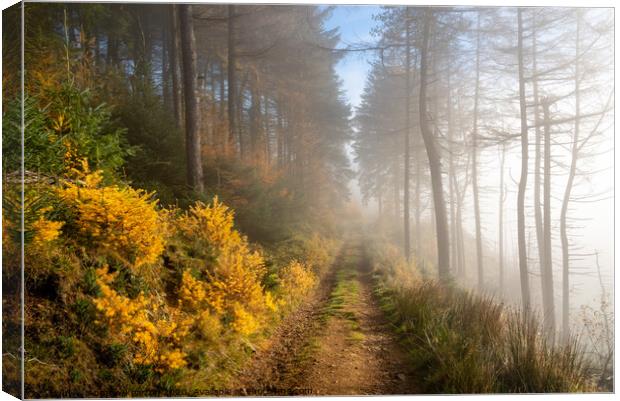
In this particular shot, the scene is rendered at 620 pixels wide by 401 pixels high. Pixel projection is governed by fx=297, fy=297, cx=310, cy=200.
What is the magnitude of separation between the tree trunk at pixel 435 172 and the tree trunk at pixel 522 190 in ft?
3.52

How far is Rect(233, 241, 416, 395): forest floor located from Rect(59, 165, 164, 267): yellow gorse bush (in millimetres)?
2059

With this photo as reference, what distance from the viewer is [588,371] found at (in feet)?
12.9

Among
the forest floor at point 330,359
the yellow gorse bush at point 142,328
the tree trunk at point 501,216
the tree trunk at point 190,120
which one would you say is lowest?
the forest floor at point 330,359

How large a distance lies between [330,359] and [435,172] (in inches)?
135

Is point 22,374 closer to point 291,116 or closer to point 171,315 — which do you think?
point 171,315

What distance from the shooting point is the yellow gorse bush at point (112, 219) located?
136 inches

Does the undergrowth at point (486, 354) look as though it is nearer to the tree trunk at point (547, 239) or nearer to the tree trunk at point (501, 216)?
the tree trunk at point (547, 239)

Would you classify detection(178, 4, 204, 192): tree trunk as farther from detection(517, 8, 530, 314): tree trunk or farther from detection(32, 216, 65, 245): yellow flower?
detection(517, 8, 530, 314): tree trunk

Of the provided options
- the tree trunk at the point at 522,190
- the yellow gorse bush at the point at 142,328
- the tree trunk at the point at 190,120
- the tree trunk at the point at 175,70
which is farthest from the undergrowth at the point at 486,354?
the tree trunk at the point at 175,70

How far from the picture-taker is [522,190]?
15.2ft

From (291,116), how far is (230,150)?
122 centimetres

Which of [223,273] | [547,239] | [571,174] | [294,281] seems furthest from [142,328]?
[571,174]

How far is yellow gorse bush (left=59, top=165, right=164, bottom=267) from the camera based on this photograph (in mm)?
3447

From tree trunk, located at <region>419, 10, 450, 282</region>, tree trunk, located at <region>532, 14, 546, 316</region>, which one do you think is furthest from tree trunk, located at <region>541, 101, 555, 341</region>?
tree trunk, located at <region>419, 10, 450, 282</region>
